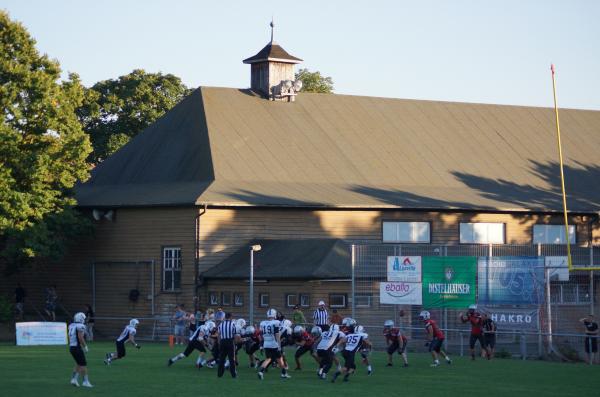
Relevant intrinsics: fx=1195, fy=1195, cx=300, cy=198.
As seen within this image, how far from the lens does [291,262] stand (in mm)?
50375

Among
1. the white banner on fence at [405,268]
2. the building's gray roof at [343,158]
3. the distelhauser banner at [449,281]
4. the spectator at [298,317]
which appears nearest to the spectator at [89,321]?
the building's gray roof at [343,158]

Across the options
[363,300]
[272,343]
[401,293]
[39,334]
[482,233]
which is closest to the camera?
[272,343]

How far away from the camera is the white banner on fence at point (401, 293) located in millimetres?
42219

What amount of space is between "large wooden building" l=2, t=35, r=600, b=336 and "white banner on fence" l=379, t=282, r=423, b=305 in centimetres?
586

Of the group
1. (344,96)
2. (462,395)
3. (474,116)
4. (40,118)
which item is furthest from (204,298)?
(462,395)

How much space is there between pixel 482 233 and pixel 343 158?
7.68m

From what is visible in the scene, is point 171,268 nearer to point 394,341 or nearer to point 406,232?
point 406,232

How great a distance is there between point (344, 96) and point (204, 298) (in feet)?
52.7

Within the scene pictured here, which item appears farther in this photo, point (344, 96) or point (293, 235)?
point (344, 96)

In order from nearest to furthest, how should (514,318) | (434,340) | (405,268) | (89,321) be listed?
1. (434,340)
2. (514,318)
3. (405,268)
4. (89,321)

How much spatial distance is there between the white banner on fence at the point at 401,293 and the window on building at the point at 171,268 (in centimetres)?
1343

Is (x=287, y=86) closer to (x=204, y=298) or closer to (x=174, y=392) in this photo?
(x=204, y=298)

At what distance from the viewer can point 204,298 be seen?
52.7m

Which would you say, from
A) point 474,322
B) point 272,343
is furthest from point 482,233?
point 272,343
